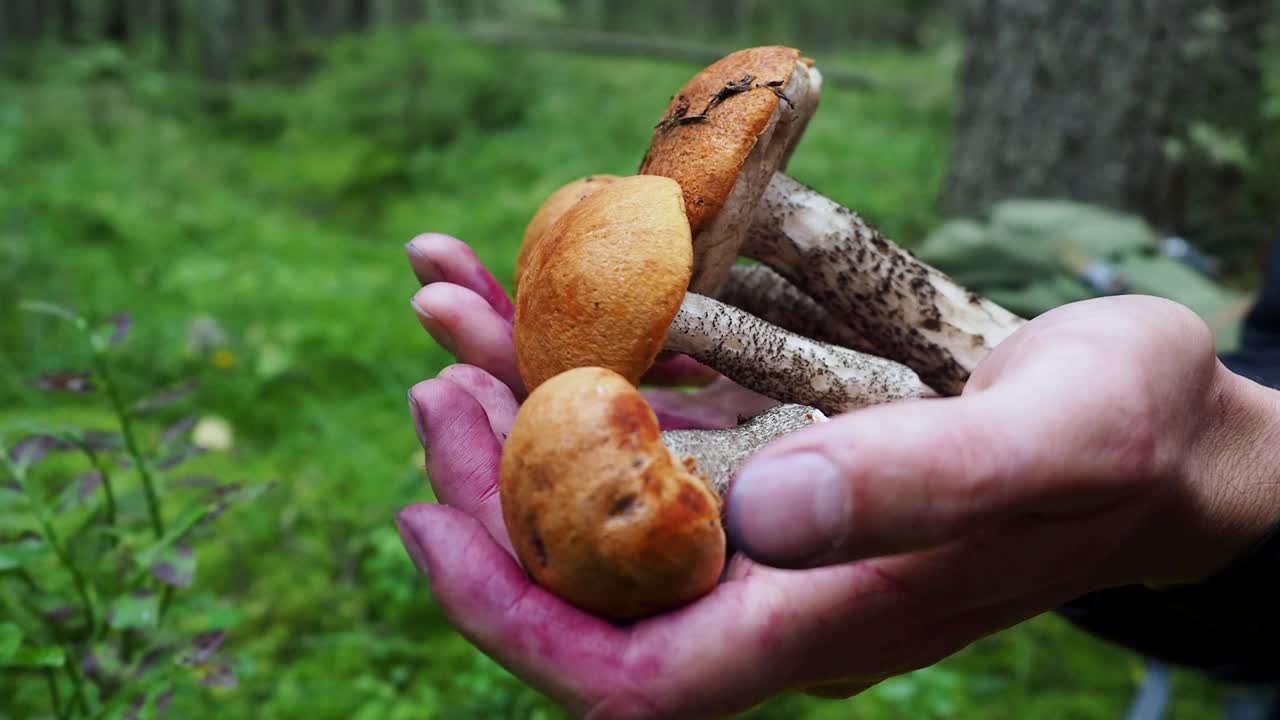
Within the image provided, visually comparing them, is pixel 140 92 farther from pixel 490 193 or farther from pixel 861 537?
pixel 861 537

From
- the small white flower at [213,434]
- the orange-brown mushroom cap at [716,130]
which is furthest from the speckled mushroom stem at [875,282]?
the small white flower at [213,434]

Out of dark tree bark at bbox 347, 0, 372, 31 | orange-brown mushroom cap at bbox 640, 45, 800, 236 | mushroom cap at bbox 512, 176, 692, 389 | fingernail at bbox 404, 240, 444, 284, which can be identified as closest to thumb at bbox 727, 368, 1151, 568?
mushroom cap at bbox 512, 176, 692, 389

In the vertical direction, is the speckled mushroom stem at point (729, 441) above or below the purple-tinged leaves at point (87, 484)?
above

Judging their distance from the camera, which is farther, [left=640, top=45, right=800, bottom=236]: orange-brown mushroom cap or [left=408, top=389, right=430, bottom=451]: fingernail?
[left=640, top=45, right=800, bottom=236]: orange-brown mushroom cap

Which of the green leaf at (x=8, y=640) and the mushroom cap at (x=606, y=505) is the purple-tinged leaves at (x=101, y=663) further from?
the mushroom cap at (x=606, y=505)

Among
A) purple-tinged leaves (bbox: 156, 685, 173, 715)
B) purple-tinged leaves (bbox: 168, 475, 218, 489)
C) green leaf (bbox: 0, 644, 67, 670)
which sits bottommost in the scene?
purple-tinged leaves (bbox: 156, 685, 173, 715)

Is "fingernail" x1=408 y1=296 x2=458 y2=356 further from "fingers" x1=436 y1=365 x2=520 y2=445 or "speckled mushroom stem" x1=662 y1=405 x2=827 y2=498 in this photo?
"speckled mushroom stem" x1=662 y1=405 x2=827 y2=498
